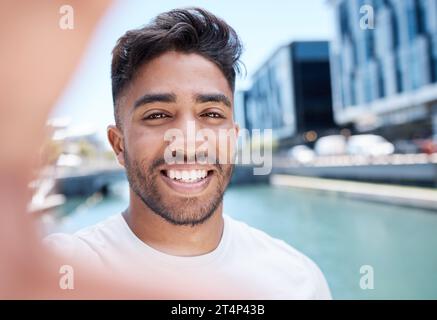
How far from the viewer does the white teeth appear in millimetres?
1177

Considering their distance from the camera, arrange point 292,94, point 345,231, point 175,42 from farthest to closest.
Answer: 1. point 345,231
2. point 292,94
3. point 175,42

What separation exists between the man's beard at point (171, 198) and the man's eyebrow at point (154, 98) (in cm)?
15

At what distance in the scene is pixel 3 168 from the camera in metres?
0.72

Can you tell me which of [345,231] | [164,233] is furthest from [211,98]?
[345,231]

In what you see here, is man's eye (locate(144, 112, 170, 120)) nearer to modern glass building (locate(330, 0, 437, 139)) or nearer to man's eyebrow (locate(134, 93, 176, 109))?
man's eyebrow (locate(134, 93, 176, 109))

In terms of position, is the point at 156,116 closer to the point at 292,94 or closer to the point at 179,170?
the point at 179,170

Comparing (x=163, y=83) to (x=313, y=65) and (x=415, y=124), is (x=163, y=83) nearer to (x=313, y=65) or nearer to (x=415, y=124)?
(x=313, y=65)

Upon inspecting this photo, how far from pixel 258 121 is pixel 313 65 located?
1.63ft

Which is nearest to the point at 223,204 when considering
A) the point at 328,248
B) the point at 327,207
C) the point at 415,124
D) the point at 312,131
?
the point at 328,248

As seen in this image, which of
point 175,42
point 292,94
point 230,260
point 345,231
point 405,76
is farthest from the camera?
point 405,76

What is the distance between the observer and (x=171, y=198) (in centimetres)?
120

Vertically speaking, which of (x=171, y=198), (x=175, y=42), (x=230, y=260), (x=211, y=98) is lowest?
(x=230, y=260)

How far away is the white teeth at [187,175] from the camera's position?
3.86 feet

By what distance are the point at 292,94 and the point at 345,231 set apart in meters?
1.33
